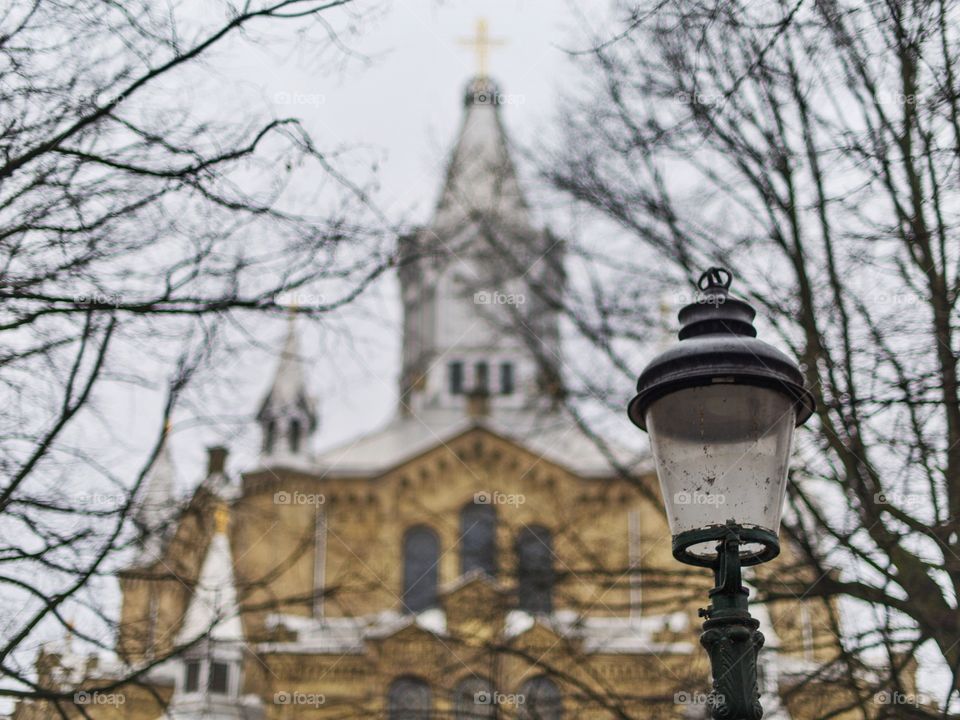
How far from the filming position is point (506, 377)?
124 feet

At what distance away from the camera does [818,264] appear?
1016 cm

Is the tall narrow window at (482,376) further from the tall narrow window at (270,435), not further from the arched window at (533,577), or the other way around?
the tall narrow window at (270,435)

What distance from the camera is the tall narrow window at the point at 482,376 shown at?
37.5 m

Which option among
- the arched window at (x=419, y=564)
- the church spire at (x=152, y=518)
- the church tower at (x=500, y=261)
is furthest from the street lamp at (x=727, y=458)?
the arched window at (x=419, y=564)

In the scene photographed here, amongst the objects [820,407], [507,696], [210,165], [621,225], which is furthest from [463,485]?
[210,165]

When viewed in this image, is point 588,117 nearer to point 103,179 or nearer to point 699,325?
point 103,179

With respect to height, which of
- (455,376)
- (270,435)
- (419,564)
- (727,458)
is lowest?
(727,458)

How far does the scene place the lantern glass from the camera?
505cm

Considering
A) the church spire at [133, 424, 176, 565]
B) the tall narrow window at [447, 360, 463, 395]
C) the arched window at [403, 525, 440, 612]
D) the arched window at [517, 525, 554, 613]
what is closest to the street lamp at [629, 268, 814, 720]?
the church spire at [133, 424, 176, 565]

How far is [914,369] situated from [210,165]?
484 centimetres

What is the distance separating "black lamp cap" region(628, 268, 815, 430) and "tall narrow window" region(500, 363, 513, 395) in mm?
29975

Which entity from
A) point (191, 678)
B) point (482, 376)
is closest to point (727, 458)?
point (191, 678)

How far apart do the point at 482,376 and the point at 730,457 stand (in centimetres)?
3373

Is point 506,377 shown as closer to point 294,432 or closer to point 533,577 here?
point 533,577
